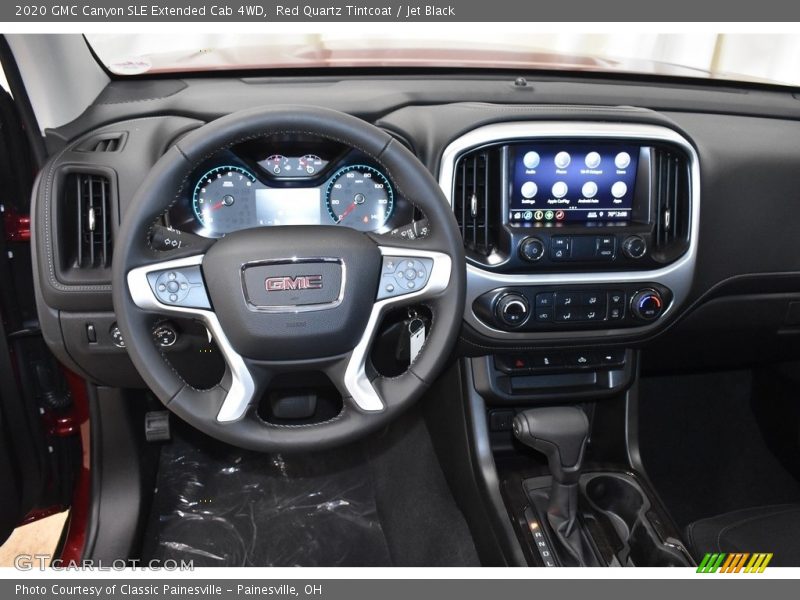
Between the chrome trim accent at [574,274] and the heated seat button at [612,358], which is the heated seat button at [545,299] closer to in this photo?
the chrome trim accent at [574,274]

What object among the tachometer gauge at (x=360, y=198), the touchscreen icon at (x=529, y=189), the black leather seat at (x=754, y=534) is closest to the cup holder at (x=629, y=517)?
the black leather seat at (x=754, y=534)

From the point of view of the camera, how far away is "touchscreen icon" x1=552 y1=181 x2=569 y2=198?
4.35 feet

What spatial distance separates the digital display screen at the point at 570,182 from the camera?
1.31 meters

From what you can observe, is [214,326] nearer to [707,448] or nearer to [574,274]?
[574,274]

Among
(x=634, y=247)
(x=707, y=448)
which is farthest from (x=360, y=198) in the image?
(x=707, y=448)

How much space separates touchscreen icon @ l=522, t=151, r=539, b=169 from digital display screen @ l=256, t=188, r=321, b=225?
429 mm

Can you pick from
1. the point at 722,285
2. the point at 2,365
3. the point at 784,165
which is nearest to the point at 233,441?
the point at 2,365

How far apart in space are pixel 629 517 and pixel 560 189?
0.78 m

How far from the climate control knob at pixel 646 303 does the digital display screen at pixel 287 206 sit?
0.72 metres

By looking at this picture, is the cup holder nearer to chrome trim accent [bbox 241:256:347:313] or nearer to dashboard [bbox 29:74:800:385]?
dashboard [bbox 29:74:800:385]

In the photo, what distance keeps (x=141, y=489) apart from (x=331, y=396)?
559mm

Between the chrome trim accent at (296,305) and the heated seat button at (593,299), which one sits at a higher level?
the chrome trim accent at (296,305)

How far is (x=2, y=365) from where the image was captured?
4.54 feet

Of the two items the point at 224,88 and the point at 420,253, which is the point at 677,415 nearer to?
the point at 420,253
